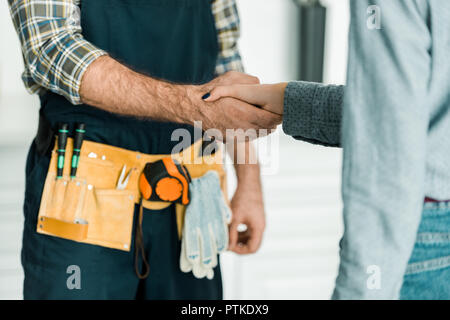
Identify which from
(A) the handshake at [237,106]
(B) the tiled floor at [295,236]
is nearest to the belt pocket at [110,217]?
(A) the handshake at [237,106]

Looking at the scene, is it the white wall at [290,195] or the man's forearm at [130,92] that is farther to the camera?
the white wall at [290,195]

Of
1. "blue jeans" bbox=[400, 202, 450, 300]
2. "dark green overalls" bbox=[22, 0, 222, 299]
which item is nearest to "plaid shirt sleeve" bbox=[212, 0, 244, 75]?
"dark green overalls" bbox=[22, 0, 222, 299]

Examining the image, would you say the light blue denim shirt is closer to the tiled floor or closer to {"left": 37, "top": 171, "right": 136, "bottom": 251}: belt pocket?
{"left": 37, "top": 171, "right": 136, "bottom": 251}: belt pocket

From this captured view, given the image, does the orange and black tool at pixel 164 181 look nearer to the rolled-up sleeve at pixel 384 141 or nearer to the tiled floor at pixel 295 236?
the rolled-up sleeve at pixel 384 141

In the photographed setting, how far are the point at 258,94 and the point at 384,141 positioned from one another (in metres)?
0.31

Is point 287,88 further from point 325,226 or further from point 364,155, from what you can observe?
point 325,226

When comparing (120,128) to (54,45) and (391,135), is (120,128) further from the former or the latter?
(391,135)

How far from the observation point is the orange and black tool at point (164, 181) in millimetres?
960

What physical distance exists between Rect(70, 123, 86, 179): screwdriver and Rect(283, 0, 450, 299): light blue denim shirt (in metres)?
0.54

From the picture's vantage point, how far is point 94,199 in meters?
0.97

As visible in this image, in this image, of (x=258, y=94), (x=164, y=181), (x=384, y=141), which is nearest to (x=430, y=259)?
(x=384, y=141)

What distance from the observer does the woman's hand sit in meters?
0.82

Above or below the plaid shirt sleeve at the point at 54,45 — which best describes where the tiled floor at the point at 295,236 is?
below

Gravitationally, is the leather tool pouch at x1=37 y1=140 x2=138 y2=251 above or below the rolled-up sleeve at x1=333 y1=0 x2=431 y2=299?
below
